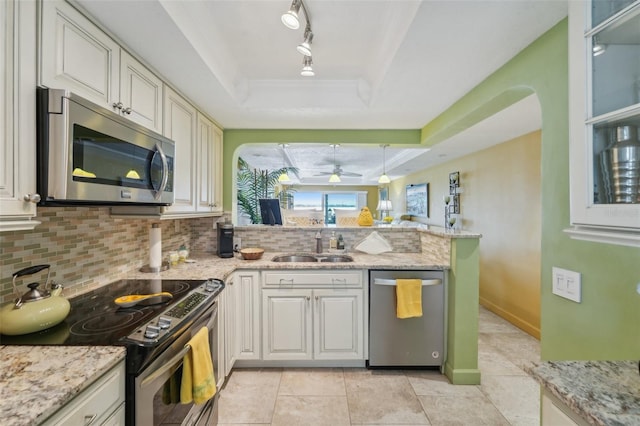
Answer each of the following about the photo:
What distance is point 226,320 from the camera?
209cm

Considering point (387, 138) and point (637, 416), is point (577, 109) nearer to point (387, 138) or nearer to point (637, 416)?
point (637, 416)

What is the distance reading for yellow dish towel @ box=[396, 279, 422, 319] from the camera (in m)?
2.22

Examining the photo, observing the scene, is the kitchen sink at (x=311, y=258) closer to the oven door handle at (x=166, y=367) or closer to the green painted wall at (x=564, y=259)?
the oven door handle at (x=166, y=367)

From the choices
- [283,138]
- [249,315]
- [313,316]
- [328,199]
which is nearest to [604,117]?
[313,316]

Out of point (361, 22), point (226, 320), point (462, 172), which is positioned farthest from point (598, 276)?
point (462, 172)

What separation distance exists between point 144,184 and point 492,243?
4.20m

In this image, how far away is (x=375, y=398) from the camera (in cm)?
201

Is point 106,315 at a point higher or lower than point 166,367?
higher

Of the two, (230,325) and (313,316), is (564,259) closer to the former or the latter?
(313,316)

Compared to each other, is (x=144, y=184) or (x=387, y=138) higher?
(x=387, y=138)

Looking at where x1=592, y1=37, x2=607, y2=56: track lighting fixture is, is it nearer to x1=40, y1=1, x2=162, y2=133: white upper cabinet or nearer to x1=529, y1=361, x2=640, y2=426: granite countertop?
x1=529, y1=361, x2=640, y2=426: granite countertop

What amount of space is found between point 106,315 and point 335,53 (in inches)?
84.3

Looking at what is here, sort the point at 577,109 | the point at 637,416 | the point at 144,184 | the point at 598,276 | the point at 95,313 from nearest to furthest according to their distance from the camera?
the point at 637,416
the point at 577,109
the point at 598,276
the point at 95,313
the point at 144,184

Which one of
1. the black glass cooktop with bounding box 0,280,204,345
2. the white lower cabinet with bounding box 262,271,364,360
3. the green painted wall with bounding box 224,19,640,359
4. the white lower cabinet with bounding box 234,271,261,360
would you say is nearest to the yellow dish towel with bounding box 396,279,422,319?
the white lower cabinet with bounding box 262,271,364,360
